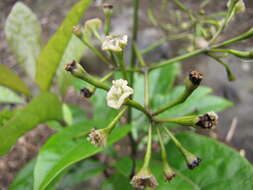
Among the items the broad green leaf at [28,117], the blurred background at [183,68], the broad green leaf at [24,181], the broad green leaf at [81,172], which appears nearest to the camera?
the broad green leaf at [28,117]

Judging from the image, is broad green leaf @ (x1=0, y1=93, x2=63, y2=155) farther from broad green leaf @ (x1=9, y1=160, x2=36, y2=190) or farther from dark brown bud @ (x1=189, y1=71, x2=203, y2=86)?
dark brown bud @ (x1=189, y1=71, x2=203, y2=86)

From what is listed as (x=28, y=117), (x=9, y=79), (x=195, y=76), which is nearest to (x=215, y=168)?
(x=195, y=76)

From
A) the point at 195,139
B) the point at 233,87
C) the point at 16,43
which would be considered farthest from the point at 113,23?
the point at 195,139

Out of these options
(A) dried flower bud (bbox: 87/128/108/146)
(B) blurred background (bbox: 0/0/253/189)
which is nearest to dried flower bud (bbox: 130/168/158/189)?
(A) dried flower bud (bbox: 87/128/108/146)

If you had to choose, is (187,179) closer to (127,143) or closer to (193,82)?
(193,82)

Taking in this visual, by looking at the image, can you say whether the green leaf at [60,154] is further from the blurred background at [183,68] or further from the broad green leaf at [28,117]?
the blurred background at [183,68]

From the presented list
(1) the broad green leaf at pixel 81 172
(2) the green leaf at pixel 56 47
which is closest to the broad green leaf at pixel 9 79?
(2) the green leaf at pixel 56 47
